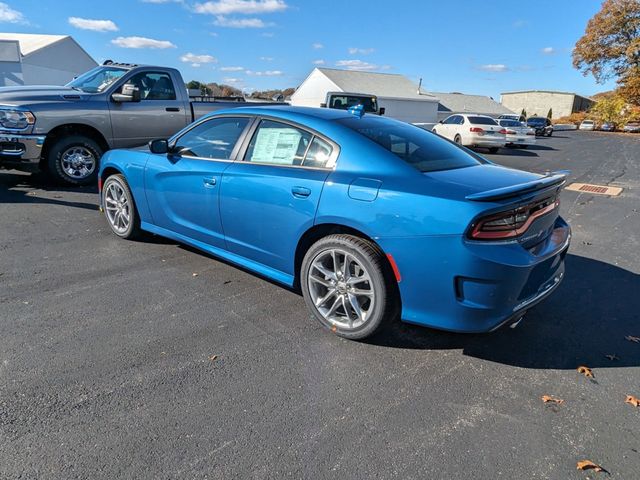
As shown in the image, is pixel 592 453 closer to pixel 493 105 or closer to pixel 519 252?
pixel 519 252

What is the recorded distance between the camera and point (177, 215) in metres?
4.30

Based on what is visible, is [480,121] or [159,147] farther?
[480,121]

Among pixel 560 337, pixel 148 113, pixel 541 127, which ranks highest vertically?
pixel 541 127

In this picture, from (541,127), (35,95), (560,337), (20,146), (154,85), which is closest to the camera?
(560,337)

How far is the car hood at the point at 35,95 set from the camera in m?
6.93

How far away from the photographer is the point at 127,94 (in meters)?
7.37

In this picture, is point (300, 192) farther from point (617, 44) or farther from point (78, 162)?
point (617, 44)

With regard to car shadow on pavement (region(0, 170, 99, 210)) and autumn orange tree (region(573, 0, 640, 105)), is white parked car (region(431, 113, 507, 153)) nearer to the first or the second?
car shadow on pavement (region(0, 170, 99, 210))

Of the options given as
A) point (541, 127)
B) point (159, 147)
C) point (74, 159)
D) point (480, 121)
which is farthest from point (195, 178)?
point (541, 127)

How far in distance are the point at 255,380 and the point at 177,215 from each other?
2142mm

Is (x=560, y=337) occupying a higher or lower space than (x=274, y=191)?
lower

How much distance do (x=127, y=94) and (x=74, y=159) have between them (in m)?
1.46

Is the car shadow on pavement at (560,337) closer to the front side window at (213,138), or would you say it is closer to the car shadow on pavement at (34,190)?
the front side window at (213,138)

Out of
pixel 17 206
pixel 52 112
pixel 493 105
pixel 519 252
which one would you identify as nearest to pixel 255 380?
pixel 519 252
